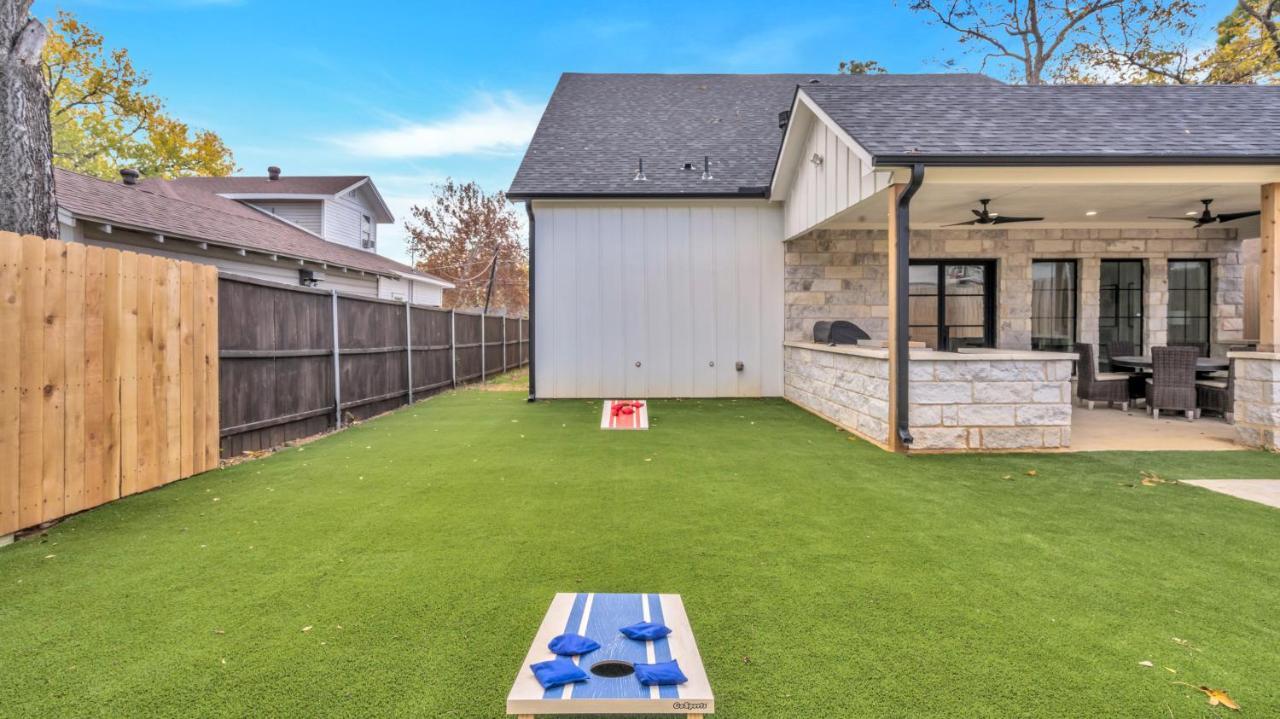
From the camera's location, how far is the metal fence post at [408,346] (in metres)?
10.4

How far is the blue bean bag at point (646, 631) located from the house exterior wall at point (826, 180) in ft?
17.0

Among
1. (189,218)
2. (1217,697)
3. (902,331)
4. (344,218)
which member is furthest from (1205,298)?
(344,218)

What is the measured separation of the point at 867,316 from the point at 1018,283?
2.50m

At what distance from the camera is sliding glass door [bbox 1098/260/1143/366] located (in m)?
10.1

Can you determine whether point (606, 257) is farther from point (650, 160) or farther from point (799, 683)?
point (799, 683)

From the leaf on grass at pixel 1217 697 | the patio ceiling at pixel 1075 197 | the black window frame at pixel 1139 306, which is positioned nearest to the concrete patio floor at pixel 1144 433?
the black window frame at pixel 1139 306

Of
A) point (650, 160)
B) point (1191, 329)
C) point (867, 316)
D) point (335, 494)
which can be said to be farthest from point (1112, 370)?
point (335, 494)

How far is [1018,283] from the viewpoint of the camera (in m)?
10.1

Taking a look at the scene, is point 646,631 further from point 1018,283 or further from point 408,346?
point 1018,283

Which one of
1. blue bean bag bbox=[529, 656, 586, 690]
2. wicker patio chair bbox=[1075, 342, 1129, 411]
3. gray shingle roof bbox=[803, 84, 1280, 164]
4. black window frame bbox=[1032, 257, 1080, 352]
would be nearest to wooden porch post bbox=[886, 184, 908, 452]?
gray shingle roof bbox=[803, 84, 1280, 164]

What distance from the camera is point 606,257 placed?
10266 mm

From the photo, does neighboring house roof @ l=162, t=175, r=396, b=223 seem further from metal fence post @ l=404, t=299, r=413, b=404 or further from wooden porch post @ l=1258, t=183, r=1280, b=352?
wooden porch post @ l=1258, t=183, r=1280, b=352

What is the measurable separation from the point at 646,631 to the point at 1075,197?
26.0 ft

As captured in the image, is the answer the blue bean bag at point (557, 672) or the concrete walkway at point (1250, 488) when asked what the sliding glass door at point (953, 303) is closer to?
the concrete walkway at point (1250, 488)
